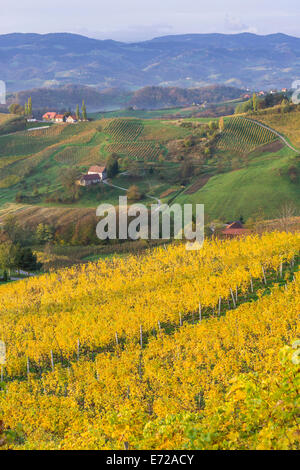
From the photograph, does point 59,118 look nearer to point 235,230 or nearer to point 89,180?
point 89,180

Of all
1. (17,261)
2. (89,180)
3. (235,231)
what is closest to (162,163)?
(89,180)

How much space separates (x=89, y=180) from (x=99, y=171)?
371cm

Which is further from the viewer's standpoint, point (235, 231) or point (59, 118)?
point (59, 118)

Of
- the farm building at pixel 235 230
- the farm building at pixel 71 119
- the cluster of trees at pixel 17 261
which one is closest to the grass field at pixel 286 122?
the farm building at pixel 235 230

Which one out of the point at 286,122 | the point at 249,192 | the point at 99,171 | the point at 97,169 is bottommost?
the point at 249,192

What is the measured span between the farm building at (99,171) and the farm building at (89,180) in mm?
794

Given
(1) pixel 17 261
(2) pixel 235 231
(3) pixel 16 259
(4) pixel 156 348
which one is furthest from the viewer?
(2) pixel 235 231

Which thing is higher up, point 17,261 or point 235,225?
point 235,225

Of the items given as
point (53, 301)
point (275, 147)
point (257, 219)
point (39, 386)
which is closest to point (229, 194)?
point (257, 219)

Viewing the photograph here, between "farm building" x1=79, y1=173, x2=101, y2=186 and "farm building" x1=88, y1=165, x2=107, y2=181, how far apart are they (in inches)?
31.3

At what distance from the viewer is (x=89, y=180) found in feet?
301

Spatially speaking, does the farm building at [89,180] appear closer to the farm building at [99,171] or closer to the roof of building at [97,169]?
the farm building at [99,171]

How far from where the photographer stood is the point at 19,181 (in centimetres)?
10056

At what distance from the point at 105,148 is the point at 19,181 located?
24.6 m
